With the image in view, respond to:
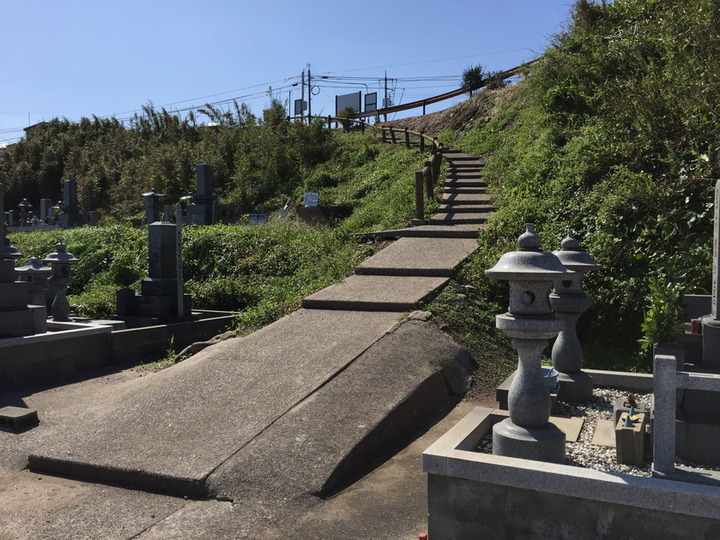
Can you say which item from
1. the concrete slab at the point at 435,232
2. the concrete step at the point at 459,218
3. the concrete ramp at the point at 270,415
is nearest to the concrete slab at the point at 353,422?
the concrete ramp at the point at 270,415

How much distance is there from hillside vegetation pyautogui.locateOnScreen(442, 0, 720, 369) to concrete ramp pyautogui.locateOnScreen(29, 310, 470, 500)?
2.29m

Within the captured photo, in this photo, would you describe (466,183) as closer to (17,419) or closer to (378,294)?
(378,294)

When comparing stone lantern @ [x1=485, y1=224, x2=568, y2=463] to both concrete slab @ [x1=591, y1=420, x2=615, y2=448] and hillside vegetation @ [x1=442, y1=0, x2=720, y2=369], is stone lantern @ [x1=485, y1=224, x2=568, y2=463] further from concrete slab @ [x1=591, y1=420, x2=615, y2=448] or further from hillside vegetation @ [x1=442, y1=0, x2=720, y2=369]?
hillside vegetation @ [x1=442, y1=0, x2=720, y2=369]

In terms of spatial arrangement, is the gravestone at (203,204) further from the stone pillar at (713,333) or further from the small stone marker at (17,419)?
the stone pillar at (713,333)

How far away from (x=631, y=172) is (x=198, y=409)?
753 cm

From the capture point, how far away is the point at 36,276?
10914mm

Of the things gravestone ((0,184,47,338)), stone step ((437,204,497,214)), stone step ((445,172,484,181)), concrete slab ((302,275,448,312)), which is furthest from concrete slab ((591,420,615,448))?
stone step ((445,172,484,181))

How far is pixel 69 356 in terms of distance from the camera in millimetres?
9367

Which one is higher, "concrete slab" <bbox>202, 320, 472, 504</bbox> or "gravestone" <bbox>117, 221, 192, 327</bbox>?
"gravestone" <bbox>117, 221, 192, 327</bbox>

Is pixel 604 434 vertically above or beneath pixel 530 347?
beneath

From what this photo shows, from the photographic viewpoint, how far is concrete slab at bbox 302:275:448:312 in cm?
853

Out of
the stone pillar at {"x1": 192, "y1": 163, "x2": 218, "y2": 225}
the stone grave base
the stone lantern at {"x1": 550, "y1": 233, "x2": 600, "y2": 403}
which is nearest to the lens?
the stone grave base

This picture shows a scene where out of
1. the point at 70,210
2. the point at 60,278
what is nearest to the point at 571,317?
the point at 60,278

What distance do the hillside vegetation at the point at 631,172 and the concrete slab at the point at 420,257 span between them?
43 cm
